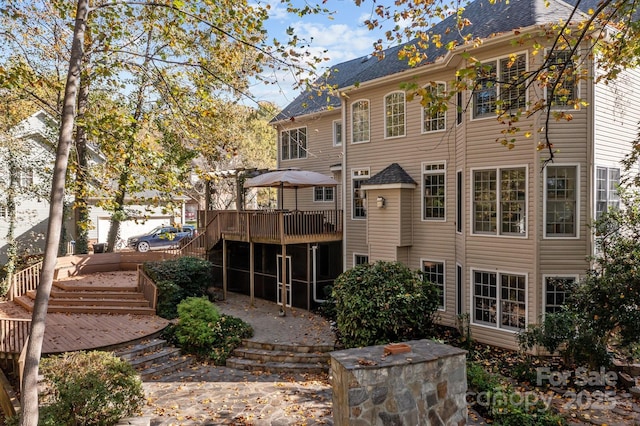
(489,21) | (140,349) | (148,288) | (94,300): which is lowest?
(140,349)

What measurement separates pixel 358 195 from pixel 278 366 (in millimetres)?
7281

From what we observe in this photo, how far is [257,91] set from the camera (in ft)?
23.5

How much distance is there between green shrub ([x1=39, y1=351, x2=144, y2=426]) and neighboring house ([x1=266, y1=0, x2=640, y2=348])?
5.55 m

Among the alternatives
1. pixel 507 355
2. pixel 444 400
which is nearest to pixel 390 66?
pixel 507 355

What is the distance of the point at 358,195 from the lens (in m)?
15.2

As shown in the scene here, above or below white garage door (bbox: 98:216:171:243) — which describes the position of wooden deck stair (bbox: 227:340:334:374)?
below

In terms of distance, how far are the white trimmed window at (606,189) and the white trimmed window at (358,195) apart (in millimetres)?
7138

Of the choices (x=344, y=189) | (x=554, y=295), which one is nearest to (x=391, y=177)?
(x=344, y=189)

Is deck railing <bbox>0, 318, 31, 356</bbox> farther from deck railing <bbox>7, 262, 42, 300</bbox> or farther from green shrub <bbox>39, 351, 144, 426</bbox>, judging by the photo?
deck railing <bbox>7, 262, 42, 300</bbox>

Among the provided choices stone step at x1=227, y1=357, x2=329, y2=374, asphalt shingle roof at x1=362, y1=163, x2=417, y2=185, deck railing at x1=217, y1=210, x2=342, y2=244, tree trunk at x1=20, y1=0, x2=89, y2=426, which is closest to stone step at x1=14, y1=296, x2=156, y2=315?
deck railing at x1=217, y1=210, x2=342, y2=244

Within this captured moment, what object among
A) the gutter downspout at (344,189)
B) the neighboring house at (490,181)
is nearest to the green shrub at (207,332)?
the gutter downspout at (344,189)

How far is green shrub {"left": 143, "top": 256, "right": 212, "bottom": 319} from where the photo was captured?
524 inches

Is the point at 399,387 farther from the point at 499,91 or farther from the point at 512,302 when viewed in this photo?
the point at 499,91

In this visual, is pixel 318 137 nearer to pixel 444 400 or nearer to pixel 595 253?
pixel 595 253
